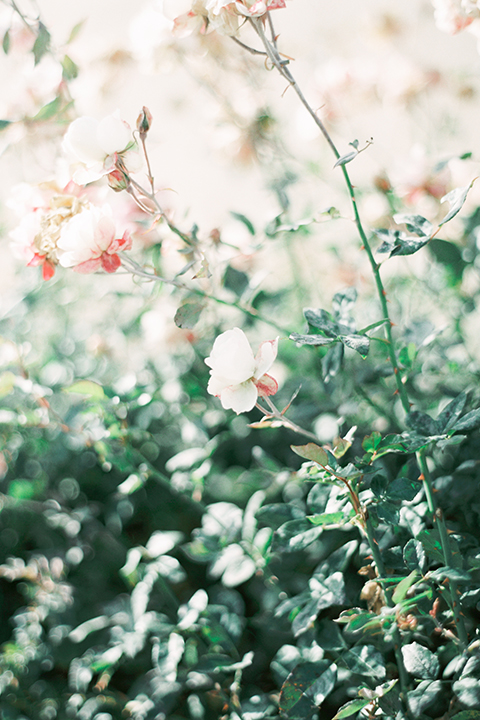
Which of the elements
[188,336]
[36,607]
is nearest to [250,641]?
[36,607]

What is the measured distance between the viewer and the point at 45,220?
0.60m

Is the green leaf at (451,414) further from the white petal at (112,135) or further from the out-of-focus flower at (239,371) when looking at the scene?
the white petal at (112,135)

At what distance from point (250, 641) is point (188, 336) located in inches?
23.0

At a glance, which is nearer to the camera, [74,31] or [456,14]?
[456,14]

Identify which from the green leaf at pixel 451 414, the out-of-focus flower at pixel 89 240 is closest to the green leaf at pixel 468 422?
the green leaf at pixel 451 414

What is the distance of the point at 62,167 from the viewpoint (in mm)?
644

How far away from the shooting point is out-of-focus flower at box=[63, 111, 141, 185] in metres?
0.51

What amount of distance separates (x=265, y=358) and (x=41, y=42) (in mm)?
602

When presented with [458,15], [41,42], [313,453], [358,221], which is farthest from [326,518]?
[41,42]

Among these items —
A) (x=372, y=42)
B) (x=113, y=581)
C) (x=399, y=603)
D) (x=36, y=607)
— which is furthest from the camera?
(x=372, y=42)

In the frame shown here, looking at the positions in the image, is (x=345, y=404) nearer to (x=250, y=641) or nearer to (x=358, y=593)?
(x=358, y=593)

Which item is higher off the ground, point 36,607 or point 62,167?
point 62,167

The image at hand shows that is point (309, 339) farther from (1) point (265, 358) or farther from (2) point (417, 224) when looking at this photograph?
(2) point (417, 224)

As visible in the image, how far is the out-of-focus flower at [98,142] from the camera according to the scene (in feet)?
1.69
